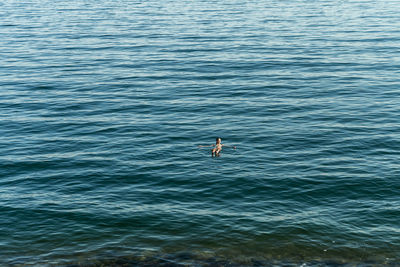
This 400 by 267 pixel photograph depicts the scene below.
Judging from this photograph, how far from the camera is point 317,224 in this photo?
1219 inches

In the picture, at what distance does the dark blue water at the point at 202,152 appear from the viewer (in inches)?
1168

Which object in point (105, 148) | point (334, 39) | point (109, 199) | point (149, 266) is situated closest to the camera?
point (149, 266)

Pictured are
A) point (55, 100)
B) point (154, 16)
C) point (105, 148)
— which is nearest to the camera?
point (105, 148)

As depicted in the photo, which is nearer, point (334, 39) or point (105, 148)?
point (105, 148)

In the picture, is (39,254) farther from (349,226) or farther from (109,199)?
(349,226)

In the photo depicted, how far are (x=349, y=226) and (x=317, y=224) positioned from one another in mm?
1880

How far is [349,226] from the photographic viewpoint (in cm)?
3061

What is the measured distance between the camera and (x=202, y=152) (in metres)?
42.1

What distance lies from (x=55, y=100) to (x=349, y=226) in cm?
3835

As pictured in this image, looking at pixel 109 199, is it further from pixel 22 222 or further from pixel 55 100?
pixel 55 100

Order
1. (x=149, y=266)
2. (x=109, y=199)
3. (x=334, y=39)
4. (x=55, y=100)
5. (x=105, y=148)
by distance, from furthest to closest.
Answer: (x=334, y=39)
(x=55, y=100)
(x=105, y=148)
(x=109, y=199)
(x=149, y=266)

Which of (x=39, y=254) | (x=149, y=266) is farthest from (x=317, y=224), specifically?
(x=39, y=254)

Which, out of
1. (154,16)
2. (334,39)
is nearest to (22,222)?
(334,39)

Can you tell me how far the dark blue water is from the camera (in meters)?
29.7
